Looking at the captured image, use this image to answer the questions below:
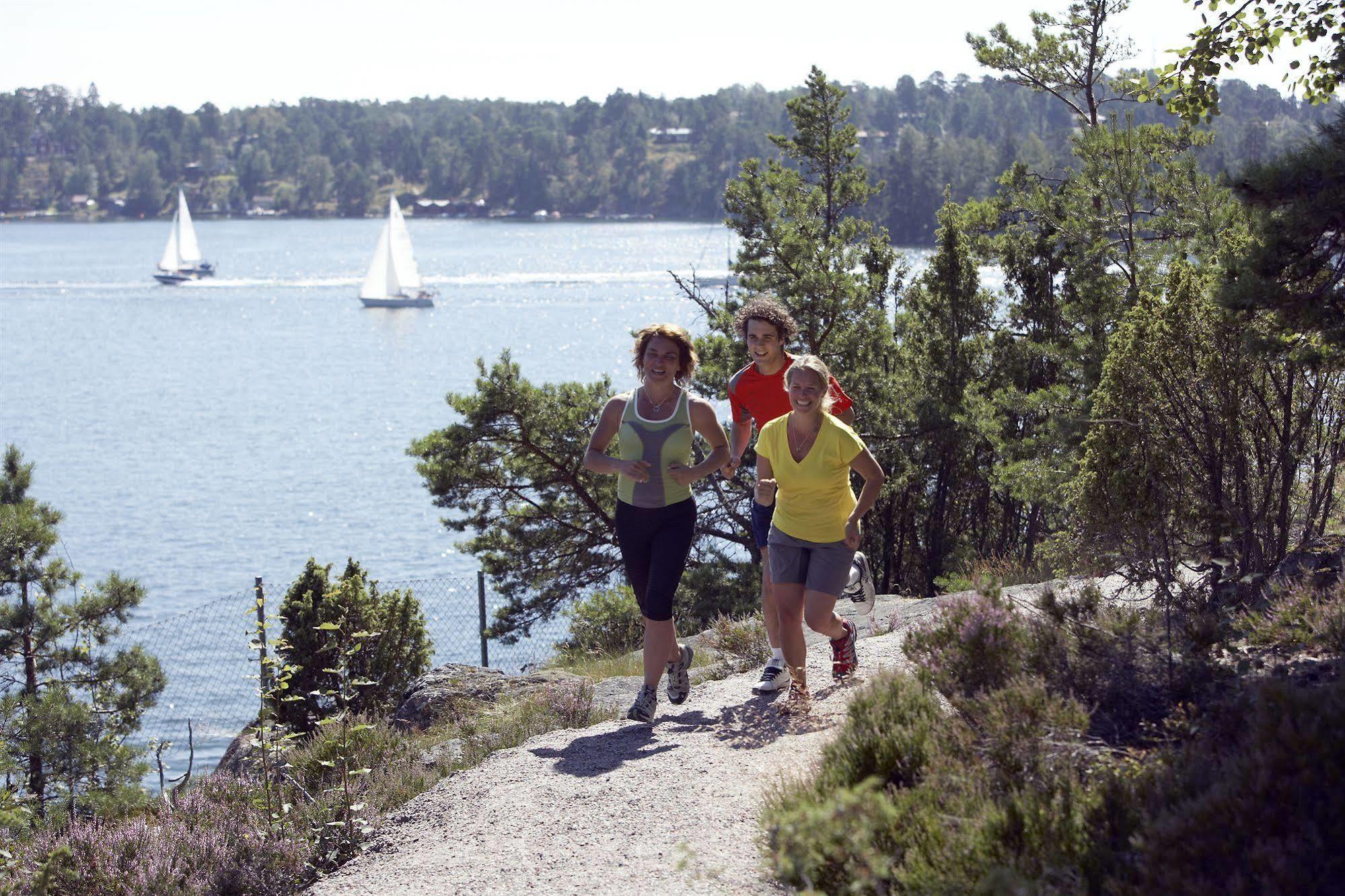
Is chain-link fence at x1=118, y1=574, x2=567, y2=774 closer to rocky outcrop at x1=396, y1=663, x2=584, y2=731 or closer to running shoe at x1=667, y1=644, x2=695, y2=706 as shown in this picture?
rocky outcrop at x1=396, y1=663, x2=584, y2=731

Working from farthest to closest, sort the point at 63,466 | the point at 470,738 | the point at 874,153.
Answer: the point at 874,153
the point at 63,466
the point at 470,738

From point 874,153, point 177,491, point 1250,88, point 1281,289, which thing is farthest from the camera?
point 874,153

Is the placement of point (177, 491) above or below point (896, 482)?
below

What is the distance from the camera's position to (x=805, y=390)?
563 centimetres

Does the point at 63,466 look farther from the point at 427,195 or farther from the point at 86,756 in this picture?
the point at 427,195

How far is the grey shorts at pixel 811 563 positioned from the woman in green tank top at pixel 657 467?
46cm

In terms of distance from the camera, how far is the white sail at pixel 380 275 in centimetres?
8350

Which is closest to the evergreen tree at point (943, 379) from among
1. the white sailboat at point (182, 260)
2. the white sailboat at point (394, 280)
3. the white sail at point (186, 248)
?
the white sailboat at point (394, 280)

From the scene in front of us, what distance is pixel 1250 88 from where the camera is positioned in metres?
96.2

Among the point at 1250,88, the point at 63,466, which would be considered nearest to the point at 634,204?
the point at 1250,88

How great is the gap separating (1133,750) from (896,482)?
13.4m

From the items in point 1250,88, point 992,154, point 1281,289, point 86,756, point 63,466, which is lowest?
point 63,466

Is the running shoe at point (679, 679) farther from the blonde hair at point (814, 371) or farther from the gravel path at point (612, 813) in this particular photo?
the blonde hair at point (814, 371)


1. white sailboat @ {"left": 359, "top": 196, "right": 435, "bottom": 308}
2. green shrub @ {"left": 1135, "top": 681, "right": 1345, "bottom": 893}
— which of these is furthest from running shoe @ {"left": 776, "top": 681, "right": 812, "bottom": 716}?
white sailboat @ {"left": 359, "top": 196, "right": 435, "bottom": 308}
